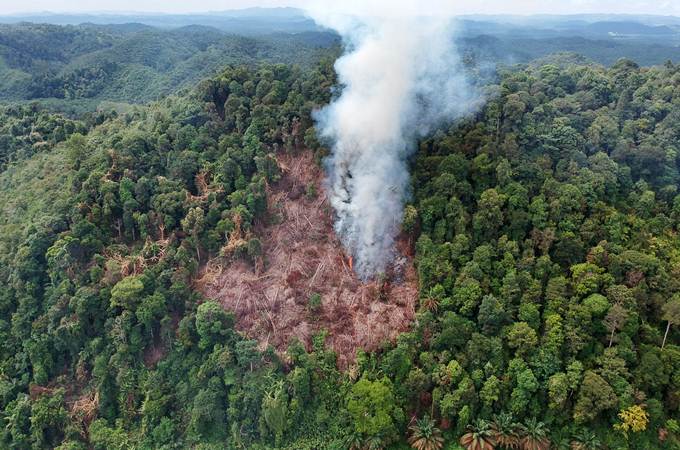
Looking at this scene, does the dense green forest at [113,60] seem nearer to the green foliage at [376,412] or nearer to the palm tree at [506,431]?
the green foliage at [376,412]

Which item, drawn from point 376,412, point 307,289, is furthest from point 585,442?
point 307,289

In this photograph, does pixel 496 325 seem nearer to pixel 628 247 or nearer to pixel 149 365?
pixel 628 247

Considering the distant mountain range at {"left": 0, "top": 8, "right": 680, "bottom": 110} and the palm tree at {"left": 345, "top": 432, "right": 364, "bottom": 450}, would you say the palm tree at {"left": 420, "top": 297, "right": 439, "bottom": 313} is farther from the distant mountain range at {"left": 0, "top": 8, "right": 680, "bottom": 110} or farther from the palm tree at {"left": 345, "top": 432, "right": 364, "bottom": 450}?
the distant mountain range at {"left": 0, "top": 8, "right": 680, "bottom": 110}

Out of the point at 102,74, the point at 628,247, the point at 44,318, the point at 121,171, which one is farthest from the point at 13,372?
the point at 102,74

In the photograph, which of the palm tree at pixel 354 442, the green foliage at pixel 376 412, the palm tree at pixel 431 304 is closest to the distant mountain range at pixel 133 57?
the palm tree at pixel 431 304

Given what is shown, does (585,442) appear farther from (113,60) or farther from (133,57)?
(133,57)

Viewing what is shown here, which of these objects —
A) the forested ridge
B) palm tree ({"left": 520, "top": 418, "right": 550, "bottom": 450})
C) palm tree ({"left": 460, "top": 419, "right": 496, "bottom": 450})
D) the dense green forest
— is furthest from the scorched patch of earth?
the dense green forest
